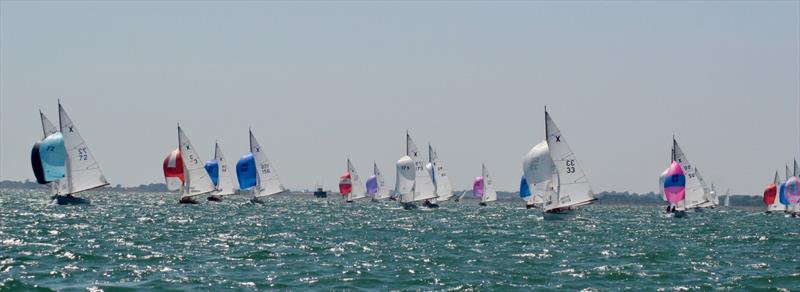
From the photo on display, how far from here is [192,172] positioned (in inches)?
3789

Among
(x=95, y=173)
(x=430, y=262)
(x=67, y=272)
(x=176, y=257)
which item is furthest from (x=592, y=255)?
(x=95, y=173)

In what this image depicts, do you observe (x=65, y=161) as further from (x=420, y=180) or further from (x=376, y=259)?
(x=376, y=259)

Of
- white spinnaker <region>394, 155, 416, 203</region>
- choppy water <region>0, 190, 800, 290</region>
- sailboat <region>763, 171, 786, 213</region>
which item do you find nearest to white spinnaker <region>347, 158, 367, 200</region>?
white spinnaker <region>394, 155, 416, 203</region>

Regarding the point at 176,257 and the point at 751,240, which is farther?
the point at 751,240

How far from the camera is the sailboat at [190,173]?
95.4m

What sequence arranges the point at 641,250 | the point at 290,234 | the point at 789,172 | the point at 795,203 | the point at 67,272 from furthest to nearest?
the point at 789,172
the point at 795,203
the point at 290,234
the point at 641,250
the point at 67,272

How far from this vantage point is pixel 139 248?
38.2 metres

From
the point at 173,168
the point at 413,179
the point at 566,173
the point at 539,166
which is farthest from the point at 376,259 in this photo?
the point at 413,179

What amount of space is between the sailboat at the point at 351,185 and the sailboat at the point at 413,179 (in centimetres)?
3218

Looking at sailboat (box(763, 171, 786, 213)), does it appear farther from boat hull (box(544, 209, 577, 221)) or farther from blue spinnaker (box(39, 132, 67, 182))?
blue spinnaker (box(39, 132, 67, 182))

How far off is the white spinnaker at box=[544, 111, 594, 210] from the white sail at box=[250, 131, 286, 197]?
162 feet

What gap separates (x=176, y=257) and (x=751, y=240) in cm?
2819

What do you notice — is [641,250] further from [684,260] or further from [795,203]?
[795,203]

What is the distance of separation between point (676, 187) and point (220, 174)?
141 feet
